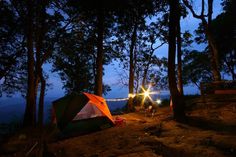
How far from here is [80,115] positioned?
437 inches

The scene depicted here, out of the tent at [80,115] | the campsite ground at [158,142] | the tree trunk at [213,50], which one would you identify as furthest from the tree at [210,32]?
the tent at [80,115]

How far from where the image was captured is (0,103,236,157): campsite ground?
6586 mm

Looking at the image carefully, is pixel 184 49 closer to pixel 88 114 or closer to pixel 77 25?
pixel 77 25

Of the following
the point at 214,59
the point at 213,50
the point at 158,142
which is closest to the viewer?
the point at 158,142

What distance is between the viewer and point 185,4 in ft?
61.9

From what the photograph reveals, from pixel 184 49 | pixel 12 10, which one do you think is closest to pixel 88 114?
pixel 12 10

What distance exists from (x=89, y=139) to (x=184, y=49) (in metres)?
26.3

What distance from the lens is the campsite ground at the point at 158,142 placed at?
6.59 m

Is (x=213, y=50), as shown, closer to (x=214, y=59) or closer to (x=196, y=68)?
(x=214, y=59)

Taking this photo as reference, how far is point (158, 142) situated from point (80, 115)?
461 cm

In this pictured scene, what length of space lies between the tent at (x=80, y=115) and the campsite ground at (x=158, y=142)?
0.74m

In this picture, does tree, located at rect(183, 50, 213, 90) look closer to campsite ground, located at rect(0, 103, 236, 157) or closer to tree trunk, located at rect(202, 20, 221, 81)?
tree trunk, located at rect(202, 20, 221, 81)

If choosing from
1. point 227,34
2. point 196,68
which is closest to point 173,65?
point 227,34

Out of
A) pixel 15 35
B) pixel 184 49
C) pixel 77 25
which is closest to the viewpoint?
pixel 15 35
